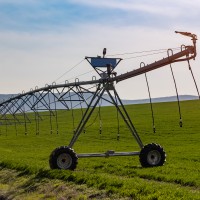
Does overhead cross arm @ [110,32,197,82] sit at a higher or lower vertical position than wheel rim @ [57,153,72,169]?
higher

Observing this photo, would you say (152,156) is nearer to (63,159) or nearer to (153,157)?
(153,157)

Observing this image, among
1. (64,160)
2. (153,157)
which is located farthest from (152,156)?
(64,160)

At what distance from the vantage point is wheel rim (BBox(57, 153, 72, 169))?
1048 inches

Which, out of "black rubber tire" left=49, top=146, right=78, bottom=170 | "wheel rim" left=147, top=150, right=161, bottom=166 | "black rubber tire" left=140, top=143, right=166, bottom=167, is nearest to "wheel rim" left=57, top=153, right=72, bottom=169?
"black rubber tire" left=49, top=146, right=78, bottom=170

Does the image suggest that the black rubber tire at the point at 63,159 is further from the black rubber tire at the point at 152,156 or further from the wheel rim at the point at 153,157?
the wheel rim at the point at 153,157

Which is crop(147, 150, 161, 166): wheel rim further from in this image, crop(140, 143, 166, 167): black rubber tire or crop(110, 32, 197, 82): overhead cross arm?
crop(110, 32, 197, 82): overhead cross arm

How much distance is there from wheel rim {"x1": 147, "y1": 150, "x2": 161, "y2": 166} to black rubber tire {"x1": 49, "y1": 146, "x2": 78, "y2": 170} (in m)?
4.59

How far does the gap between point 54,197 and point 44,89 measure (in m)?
11.7

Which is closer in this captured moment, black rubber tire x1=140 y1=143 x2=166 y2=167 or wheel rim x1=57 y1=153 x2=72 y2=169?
wheel rim x1=57 y1=153 x2=72 y2=169

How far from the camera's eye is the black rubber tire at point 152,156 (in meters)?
27.2

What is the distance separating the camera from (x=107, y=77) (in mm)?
28109

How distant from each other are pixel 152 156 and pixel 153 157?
10cm

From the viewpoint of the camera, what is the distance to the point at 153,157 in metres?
27.5

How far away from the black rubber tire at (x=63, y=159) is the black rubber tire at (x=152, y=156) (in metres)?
4.23
